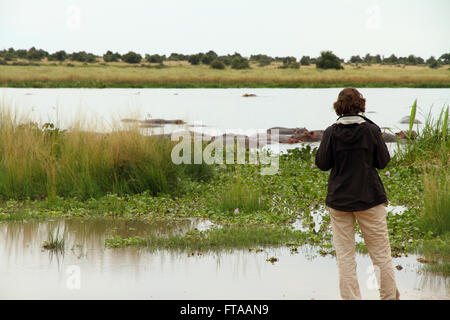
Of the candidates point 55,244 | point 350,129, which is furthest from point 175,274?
point 350,129

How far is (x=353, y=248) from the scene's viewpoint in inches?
204

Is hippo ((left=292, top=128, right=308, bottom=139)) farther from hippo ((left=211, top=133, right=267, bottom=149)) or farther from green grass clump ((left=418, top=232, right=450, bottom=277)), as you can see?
green grass clump ((left=418, top=232, right=450, bottom=277))

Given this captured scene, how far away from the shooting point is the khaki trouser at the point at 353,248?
5141 millimetres

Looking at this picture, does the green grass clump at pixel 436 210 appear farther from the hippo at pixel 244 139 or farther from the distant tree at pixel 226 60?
the distant tree at pixel 226 60

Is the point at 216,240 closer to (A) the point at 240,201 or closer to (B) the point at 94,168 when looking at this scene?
(A) the point at 240,201

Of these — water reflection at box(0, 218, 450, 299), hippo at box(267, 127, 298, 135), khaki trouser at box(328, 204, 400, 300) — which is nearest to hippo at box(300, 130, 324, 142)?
hippo at box(267, 127, 298, 135)

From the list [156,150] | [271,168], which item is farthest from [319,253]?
[271,168]

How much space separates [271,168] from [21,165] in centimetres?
530

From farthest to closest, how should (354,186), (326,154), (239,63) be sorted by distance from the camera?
(239,63) → (326,154) → (354,186)

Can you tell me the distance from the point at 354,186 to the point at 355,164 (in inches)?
7.7

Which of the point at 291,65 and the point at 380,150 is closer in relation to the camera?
the point at 380,150

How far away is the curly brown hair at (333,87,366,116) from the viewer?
5074 mm

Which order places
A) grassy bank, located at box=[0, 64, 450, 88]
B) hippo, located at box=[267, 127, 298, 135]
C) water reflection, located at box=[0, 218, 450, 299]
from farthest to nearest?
grassy bank, located at box=[0, 64, 450, 88] → hippo, located at box=[267, 127, 298, 135] → water reflection, located at box=[0, 218, 450, 299]
